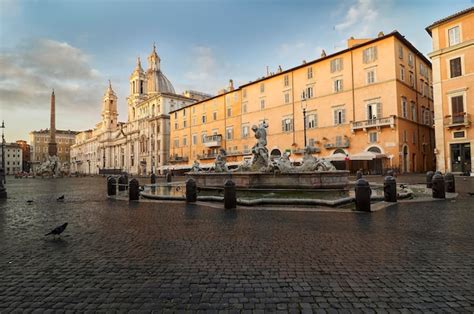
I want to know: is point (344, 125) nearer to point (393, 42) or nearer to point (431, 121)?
point (393, 42)

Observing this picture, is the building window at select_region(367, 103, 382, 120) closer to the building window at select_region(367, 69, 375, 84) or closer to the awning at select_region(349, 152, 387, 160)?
the building window at select_region(367, 69, 375, 84)

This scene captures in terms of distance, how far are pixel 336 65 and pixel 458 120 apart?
15.1m

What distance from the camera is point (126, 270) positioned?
3.97 metres

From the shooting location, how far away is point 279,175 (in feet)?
47.3

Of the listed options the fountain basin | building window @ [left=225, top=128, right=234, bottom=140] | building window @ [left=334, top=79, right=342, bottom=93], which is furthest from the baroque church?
the fountain basin

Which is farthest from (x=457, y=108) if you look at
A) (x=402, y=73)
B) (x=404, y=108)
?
(x=402, y=73)

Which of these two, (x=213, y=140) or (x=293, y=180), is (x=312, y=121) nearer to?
(x=213, y=140)

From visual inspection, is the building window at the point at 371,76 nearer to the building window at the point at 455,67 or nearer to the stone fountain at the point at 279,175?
the building window at the point at 455,67

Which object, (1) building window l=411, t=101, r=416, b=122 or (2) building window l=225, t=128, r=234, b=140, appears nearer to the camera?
(1) building window l=411, t=101, r=416, b=122

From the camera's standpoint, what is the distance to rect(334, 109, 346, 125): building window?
3659cm

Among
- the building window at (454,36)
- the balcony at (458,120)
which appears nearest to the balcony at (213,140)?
the balcony at (458,120)

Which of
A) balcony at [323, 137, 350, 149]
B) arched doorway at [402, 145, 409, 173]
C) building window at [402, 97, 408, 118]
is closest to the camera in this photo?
arched doorway at [402, 145, 409, 173]

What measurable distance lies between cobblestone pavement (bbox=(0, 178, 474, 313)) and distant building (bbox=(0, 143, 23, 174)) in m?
148

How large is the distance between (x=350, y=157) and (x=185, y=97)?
5284 centimetres
